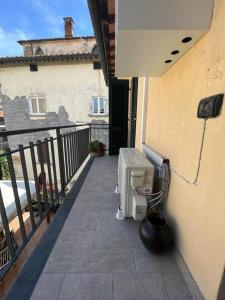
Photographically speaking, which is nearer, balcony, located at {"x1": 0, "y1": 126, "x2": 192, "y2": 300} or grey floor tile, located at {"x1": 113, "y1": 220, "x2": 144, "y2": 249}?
balcony, located at {"x1": 0, "y1": 126, "x2": 192, "y2": 300}

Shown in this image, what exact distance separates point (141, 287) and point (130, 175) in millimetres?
771

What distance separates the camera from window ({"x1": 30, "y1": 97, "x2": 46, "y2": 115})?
311 inches

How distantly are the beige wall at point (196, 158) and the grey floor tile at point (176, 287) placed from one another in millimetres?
119

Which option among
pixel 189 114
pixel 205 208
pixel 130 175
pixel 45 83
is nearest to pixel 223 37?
pixel 189 114

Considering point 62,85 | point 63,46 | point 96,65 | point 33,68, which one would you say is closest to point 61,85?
point 62,85

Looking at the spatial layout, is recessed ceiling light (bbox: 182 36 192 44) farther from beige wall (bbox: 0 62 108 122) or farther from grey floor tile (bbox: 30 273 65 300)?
beige wall (bbox: 0 62 108 122)

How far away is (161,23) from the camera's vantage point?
82 centimetres

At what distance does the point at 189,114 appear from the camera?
1.08 meters

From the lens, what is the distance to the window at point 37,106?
25.9 feet

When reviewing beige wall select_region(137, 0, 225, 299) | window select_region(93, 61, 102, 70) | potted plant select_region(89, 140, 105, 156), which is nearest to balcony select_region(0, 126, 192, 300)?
beige wall select_region(137, 0, 225, 299)

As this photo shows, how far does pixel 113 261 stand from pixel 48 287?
0.46m

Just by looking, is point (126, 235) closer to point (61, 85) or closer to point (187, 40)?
point (187, 40)

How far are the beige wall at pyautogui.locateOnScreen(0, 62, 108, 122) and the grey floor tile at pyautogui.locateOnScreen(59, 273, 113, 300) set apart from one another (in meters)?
7.00

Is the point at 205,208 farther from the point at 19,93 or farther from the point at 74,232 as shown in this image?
the point at 19,93
